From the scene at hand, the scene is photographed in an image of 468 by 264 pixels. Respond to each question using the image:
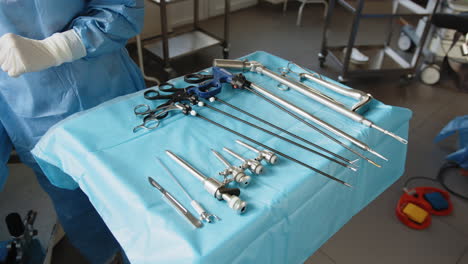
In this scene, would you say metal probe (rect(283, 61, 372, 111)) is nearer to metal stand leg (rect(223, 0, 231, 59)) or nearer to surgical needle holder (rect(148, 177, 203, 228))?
surgical needle holder (rect(148, 177, 203, 228))

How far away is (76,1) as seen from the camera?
47.0 inches

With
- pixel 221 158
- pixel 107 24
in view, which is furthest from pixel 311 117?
pixel 107 24

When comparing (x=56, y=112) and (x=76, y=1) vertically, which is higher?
(x=76, y=1)

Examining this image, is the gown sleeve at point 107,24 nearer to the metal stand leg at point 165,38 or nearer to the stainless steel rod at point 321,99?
the stainless steel rod at point 321,99

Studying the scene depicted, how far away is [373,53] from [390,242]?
6.61 feet

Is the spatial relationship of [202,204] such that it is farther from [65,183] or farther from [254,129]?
[65,183]

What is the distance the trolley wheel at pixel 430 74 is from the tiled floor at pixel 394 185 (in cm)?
7

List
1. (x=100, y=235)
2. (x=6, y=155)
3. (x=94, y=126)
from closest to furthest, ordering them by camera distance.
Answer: (x=94, y=126), (x=6, y=155), (x=100, y=235)

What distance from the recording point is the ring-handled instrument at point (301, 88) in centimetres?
105

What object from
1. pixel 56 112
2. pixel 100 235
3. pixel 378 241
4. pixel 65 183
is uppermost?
pixel 56 112

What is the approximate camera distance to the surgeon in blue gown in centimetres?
107

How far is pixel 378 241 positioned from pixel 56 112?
60.5 inches

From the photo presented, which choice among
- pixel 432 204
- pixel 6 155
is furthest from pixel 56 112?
pixel 432 204

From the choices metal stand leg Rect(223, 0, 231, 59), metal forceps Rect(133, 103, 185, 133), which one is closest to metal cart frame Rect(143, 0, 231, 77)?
metal stand leg Rect(223, 0, 231, 59)
